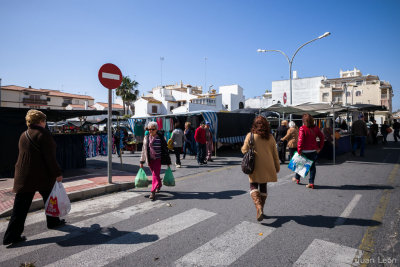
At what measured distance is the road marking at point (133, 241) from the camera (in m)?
2.94

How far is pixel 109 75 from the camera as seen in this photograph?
636 cm

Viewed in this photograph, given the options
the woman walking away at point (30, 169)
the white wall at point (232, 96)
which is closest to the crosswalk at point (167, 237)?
the woman walking away at point (30, 169)

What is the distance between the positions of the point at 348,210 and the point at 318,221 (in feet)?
3.00

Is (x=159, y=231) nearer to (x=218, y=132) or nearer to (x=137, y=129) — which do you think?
(x=218, y=132)

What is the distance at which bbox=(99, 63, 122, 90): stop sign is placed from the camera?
6.20 meters

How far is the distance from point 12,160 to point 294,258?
8143 millimetres

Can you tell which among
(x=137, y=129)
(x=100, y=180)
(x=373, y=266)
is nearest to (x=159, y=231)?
(x=373, y=266)

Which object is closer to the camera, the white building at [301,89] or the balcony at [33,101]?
the balcony at [33,101]

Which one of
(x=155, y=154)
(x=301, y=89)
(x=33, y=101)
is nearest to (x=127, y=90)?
(x=33, y=101)

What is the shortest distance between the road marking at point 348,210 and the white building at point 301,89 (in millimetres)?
55587

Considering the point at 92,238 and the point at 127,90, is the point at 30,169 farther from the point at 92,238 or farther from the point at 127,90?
the point at 127,90

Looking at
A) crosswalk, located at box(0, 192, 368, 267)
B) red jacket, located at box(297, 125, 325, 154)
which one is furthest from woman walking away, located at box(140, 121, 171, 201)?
red jacket, located at box(297, 125, 325, 154)

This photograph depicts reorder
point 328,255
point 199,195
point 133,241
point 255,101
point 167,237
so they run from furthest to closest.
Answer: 1. point 255,101
2. point 199,195
3. point 167,237
4. point 133,241
5. point 328,255

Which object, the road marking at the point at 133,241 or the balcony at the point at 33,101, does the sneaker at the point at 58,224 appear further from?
the balcony at the point at 33,101
